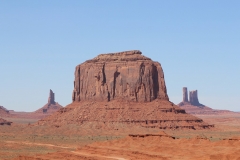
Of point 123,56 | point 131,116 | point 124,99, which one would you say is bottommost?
point 131,116

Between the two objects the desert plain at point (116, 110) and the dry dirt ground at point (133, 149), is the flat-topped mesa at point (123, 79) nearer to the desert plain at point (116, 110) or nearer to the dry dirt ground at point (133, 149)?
the desert plain at point (116, 110)

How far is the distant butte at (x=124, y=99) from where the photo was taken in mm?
118781

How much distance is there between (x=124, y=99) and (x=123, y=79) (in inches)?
175

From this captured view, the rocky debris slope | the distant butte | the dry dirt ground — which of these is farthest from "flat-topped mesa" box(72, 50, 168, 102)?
the dry dirt ground

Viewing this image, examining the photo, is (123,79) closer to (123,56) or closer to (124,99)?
(124,99)

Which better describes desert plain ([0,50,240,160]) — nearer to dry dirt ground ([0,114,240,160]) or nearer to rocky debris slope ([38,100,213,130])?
rocky debris slope ([38,100,213,130])

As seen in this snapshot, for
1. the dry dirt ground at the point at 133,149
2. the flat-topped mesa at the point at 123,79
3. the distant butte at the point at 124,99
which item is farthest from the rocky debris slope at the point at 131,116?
the dry dirt ground at the point at 133,149

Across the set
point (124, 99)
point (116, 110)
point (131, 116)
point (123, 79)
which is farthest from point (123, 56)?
point (131, 116)

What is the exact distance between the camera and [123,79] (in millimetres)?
124688

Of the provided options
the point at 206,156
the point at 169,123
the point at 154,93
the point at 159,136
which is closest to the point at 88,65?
the point at 154,93

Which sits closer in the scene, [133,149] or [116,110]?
[133,149]

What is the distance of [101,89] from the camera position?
12681 centimetres

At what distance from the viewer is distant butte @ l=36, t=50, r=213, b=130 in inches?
4676

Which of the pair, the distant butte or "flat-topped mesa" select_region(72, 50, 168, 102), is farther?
"flat-topped mesa" select_region(72, 50, 168, 102)
